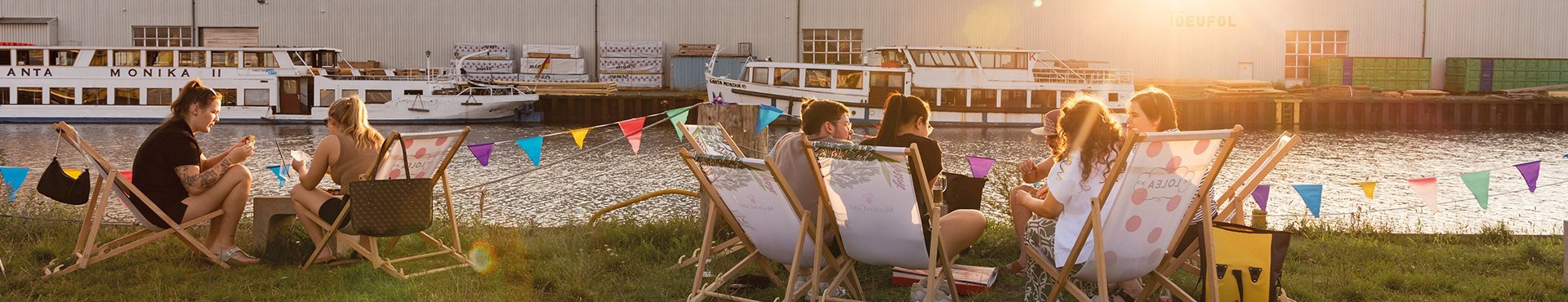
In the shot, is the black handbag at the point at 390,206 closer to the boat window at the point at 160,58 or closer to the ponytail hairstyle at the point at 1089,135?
the ponytail hairstyle at the point at 1089,135

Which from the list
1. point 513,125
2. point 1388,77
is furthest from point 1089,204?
point 1388,77

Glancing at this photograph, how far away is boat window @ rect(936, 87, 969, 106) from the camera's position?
110 ft

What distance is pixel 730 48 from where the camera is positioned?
38.8 meters

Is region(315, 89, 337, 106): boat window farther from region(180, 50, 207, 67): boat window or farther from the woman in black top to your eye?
the woman in black top

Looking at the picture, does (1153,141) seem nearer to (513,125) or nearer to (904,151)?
(904,151)

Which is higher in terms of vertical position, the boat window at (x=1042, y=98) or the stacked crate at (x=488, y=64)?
the stacked crate at (x=488, y=64)

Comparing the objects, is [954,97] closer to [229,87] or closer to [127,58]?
[229,87]

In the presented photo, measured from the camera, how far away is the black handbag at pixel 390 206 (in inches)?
236

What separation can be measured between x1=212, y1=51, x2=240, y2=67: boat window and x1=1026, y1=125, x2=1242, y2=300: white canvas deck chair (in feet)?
111

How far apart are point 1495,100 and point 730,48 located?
20.6 meters

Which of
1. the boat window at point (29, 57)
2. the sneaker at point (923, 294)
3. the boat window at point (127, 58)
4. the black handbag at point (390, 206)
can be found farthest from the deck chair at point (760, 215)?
the boat window at point (29, 57)

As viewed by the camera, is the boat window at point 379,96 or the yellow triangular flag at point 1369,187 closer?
the yellow triangular flag at point 1369,187

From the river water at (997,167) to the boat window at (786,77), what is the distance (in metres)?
1.22

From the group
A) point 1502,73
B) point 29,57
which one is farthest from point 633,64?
point 1502,73
